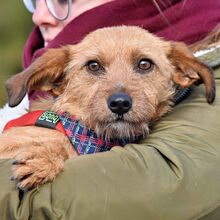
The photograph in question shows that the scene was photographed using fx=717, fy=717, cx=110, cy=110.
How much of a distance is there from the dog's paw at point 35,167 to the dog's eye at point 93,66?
2.70ft

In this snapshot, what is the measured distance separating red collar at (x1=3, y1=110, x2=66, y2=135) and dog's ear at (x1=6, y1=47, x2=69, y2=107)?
13 cm

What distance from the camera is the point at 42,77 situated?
12.6ft

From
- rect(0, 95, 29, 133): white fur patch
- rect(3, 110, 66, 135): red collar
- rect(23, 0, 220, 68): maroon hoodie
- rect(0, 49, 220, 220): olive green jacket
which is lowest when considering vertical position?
rect(0, 95, 29, 133): white fur patch

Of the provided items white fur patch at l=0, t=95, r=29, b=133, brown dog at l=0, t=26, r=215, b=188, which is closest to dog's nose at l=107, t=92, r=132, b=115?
brown dog at l=0, t=26, r=215, b=188

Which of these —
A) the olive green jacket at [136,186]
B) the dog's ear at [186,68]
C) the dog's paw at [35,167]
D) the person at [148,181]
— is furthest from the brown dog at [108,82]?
the olive green jacket at [136,186]

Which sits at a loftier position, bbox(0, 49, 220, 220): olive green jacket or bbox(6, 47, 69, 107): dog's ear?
bbox(6, 47, 69, 107): dog's ear

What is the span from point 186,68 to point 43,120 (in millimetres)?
852

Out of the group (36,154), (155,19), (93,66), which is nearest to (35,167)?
(36,154)

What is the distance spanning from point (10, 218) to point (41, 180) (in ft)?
0.75

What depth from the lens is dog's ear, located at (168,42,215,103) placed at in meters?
3.67

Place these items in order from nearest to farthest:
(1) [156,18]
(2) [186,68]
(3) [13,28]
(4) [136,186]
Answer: (4) [136,186]
(2) [186,68]
(1) [156,18]
(3) [13,28]

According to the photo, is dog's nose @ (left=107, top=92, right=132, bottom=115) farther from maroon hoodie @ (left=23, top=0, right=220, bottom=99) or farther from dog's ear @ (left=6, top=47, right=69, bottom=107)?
maroon hoodie @ (left=23, top=0, right=220, bottom=99)

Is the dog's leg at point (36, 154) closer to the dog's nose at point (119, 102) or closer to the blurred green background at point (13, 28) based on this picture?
the dog's nose at point (119, 102)

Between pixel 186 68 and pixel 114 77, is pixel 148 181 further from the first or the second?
pixel 186 68
